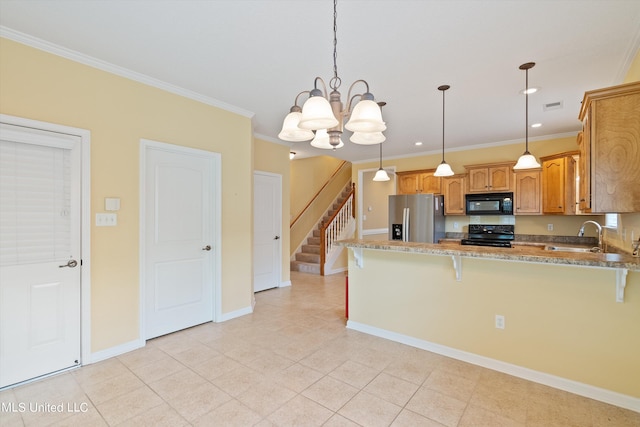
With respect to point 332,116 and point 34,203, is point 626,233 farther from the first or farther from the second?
point 34,203

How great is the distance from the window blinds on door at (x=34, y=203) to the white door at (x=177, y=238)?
670 millimetres

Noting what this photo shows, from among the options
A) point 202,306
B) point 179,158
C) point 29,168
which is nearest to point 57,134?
point 29,168

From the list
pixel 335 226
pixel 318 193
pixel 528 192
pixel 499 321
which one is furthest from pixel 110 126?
pixel 528 192

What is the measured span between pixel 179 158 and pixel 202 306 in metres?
1.82

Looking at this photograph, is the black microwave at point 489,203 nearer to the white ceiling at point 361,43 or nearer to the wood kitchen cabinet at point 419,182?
the wood kitchen cabinet at point 419,182

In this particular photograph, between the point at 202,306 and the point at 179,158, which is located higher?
the point at 179,158

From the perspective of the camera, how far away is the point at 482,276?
2744mm

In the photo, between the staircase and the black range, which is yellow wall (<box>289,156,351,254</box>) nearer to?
the staircase

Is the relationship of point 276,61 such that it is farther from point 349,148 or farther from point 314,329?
point 349,148

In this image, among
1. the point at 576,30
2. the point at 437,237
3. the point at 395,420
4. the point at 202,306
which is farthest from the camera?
the point at 437,237

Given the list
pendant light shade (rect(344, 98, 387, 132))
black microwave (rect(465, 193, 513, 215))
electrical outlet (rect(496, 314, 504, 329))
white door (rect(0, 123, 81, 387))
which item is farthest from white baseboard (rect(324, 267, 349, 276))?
pendant light shade (rect(344, 98, 387, 132))

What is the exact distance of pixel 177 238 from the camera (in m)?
3.45

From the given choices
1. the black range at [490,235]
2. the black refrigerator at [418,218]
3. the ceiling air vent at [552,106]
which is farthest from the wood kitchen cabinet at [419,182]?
the ceiling air vent at [552,106]

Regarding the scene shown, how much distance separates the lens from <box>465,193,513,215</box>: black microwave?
5.29 metres
